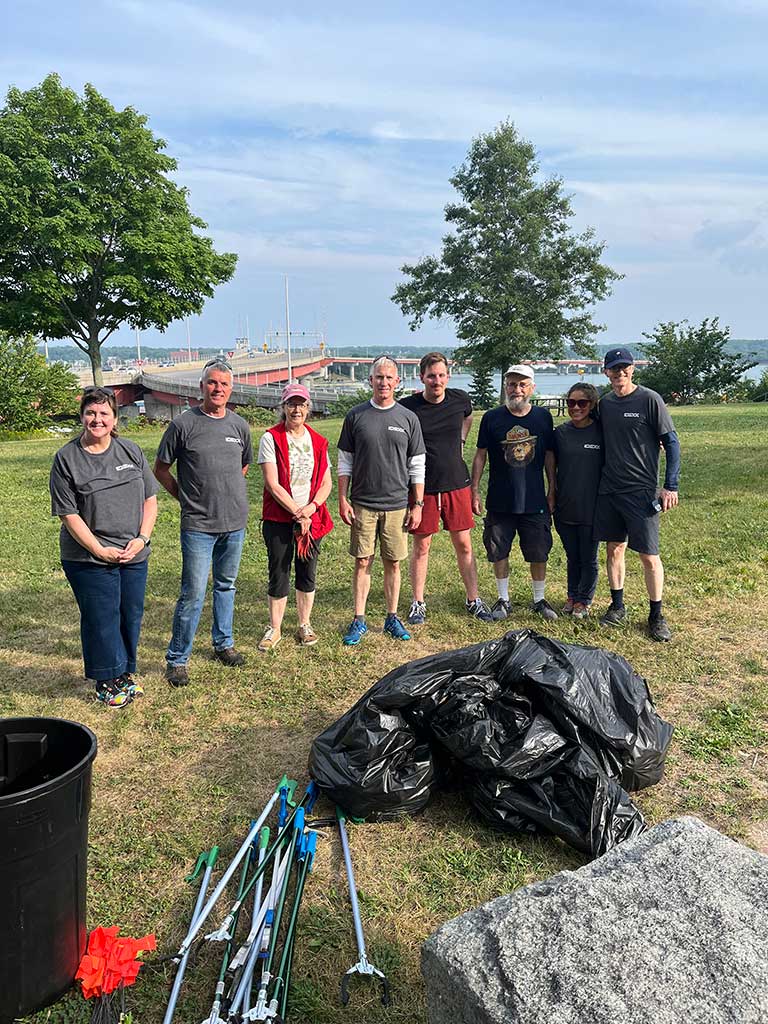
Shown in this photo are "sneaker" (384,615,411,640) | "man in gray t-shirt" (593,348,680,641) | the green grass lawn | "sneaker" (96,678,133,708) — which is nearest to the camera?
the green grass lawn

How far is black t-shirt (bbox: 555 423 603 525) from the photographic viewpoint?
5.59 metres

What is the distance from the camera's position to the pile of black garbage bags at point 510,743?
3.12m

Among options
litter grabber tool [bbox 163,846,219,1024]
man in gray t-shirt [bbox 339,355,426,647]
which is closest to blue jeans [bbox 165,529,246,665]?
man in gray t-shirt [bbox 339,355,426,647]

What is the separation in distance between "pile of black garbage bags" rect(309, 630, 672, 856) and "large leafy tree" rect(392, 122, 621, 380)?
2963cm

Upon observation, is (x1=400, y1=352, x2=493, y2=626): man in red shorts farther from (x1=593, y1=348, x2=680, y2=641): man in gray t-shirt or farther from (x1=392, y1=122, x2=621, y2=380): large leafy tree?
(x1=392, y1=122, x2=621, y2=380): large leafy tree

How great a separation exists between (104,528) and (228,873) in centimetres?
212

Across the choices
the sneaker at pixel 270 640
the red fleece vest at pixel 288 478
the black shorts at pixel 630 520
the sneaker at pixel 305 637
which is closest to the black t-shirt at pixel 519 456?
the black shorts at pixel 630 520

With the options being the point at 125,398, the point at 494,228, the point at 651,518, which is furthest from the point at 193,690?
the point at 125,398

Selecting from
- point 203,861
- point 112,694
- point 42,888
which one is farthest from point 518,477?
point 42,888

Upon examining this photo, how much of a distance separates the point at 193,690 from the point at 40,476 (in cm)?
970

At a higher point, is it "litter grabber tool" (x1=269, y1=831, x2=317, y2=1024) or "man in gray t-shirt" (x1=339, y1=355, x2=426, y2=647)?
"man in gray t-shirt" (x1=339, y1=355, x2=426, y2=647)

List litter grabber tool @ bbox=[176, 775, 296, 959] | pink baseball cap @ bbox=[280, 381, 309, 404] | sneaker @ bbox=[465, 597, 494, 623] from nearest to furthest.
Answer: litter grabber tool @ bbox=[176, 775, 296, 959], pink baseball cap @ bbox=[280, 381, 309, 404], sneaker @ bbox=[465, 597, 494, 623]

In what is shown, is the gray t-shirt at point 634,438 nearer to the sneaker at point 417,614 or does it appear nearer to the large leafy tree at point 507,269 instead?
the sneaker at point 417,614

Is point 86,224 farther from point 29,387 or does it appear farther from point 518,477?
point 518,477
